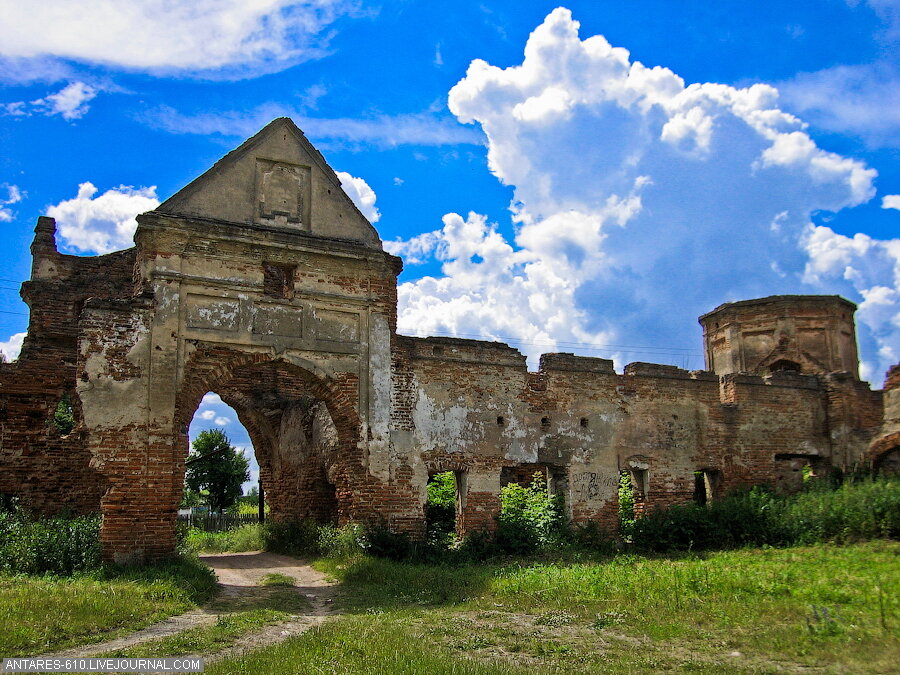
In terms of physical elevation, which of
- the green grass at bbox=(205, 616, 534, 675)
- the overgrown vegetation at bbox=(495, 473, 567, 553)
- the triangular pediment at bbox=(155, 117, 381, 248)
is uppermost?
the triangular pediment at bbox=(155, 117, 381, 248)

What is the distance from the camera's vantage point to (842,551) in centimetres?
1422

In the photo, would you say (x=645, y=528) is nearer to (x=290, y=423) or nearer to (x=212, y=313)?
(x=290, y=423)

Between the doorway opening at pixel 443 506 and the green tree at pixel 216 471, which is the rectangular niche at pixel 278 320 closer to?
the doorway opening at pixel 443 506

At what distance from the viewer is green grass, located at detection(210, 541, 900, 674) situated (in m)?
6.93

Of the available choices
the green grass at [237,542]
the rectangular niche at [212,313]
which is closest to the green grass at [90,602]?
the rectangular niche at [212,313]

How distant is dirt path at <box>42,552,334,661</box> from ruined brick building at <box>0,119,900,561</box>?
5.04 ft

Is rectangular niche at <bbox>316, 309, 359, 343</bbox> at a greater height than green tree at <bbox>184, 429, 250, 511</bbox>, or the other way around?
rectangular niche at <bbox>316, 309, 359, 343</bbox>

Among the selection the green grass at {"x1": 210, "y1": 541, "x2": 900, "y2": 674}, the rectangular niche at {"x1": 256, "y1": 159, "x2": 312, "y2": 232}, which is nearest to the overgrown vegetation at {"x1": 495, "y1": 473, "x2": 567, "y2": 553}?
the green grass at {"x1": 210, "y1": 541, "x2": 900, "y2": 674}

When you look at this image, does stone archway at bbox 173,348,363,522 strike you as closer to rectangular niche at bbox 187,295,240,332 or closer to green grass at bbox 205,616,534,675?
rectangular niche at bbox 187,295,240,332

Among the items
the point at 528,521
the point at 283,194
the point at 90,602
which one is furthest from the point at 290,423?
the point at 90,602

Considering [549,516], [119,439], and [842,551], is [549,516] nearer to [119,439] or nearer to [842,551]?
[842,551]

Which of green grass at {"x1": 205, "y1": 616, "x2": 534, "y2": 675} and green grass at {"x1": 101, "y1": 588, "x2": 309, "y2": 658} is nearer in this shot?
green grass at {"x1": 205, "y1": 616, "x2": 534, "y2": 675}

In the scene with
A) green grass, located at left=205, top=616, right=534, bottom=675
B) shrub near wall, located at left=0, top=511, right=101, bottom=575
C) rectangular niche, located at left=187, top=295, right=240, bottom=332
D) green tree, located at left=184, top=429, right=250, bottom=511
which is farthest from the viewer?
green tree, located at left=184, top=429, right=250, bottom=511

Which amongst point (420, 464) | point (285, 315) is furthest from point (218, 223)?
point (420, 464)
